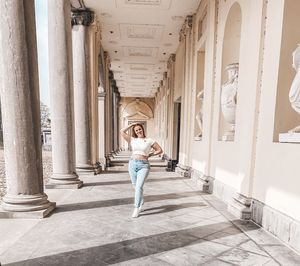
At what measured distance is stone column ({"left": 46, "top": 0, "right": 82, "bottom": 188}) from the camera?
5.52 metres

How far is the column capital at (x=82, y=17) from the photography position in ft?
26.0

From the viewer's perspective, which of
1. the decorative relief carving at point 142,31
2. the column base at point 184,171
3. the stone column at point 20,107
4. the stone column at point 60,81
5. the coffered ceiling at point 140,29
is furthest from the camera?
the decorative relief carving at point 142,31

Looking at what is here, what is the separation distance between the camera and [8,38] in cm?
358

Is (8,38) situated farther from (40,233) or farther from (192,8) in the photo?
(192,8)

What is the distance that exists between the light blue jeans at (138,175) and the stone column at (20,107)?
59.0 inches

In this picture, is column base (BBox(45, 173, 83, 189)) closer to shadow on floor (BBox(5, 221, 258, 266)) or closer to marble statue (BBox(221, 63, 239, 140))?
shadow on floor (BBox(5, 221, 258, 266))

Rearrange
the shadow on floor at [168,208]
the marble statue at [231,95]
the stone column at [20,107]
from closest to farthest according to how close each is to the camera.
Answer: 1. the stone column at [20,107]
2. the shadow on floor at [168,208]
3. the marble statue at [231,95]

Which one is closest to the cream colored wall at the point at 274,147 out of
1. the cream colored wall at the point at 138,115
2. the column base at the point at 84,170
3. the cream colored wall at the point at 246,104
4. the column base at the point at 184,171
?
the cream colored wall at the point at 246,104

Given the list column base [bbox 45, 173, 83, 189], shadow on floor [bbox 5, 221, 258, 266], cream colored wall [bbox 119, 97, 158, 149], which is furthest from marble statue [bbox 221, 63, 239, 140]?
cream colored wall [bbox 119, 97, 158, 149]

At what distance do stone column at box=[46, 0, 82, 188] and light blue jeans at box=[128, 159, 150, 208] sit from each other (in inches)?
94.0

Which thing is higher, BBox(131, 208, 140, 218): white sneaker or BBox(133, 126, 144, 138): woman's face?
BBox(133, 126, 144, 138): woman's face

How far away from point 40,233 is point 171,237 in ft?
5.74

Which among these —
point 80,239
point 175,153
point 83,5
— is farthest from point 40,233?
point 175,153

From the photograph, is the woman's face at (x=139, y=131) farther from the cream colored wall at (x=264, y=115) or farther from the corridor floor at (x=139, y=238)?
the cream colored wall at (x=264, y=115)
